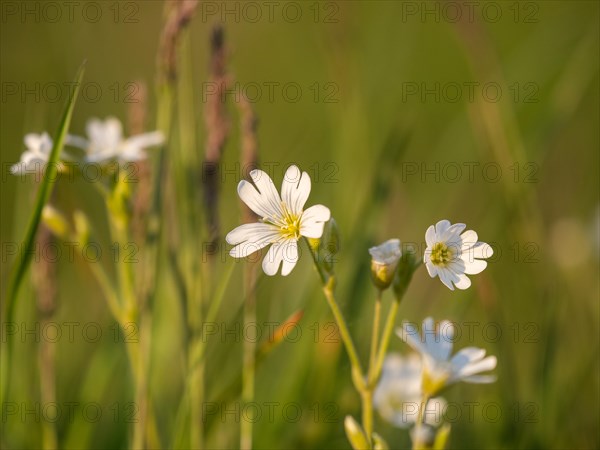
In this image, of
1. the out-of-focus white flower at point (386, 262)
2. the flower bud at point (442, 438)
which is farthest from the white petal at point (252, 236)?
the flower bud at point (442, 438)

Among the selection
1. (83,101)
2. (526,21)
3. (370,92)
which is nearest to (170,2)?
(370,92)

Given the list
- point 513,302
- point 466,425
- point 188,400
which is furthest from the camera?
point 513,302

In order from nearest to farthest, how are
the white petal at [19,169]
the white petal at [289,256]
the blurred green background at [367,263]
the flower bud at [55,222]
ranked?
the white petal at [289,256] < the white petal at [19,169] < the flower bud at [55,222] < the blurred green background at [367,263]

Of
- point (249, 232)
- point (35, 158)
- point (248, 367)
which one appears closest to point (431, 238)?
point (249, 232)

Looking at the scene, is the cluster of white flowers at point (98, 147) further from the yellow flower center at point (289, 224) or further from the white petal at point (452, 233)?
the white petal at point (452, 233)

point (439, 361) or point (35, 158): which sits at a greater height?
point (35, 158)

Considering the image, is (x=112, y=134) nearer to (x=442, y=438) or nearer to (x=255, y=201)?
(x=255, y=201)

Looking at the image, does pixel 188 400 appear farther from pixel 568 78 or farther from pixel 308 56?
pixel 308 56
